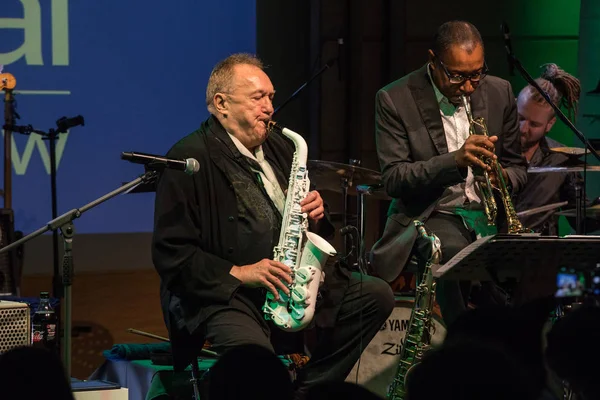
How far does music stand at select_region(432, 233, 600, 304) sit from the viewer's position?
12.5 ft

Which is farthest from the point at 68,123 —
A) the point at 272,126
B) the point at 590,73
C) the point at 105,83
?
the point at 590,73

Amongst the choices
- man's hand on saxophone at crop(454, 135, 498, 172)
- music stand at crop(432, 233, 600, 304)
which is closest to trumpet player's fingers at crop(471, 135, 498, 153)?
man's hand on saxophone at crop(454, 135, 498, 172)

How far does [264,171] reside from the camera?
183 inches

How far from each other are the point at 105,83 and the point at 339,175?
220 centimetres

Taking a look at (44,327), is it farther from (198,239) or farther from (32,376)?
(32,376)

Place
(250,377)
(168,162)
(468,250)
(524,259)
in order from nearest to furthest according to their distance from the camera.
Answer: (250,377), (468,250), (524,259), (168,162)

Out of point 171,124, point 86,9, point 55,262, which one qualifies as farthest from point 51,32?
point 55,262

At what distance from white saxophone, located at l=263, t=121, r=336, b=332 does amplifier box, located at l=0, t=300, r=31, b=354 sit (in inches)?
44.1

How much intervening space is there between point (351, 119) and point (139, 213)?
1630 mm

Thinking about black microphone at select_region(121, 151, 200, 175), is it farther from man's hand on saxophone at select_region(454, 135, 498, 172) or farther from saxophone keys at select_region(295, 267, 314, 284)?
man's hand on saxophone at select_region(454, 135, 498, 172)

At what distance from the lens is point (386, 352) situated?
5605 millimetres

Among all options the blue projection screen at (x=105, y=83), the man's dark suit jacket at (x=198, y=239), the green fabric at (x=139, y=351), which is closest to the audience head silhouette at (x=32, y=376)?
the man's dark suit jacket at (x=198, y=239)

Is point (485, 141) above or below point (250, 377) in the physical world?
above

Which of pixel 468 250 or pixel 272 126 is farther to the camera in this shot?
pixel 272 126
